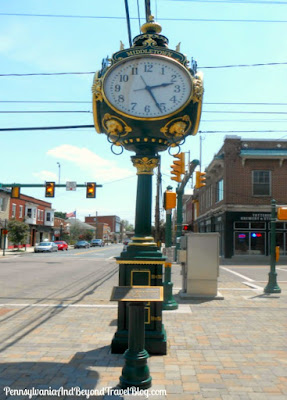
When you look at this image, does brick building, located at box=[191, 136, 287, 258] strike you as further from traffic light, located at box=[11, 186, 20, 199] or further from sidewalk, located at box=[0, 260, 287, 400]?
sidewalk, located at box=[0, 260, 287, 400]

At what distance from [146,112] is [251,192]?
2452 cm

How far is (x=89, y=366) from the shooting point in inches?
178

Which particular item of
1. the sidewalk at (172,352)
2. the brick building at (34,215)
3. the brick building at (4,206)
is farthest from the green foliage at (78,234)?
the sidewalk at (172,352)

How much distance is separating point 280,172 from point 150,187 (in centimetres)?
2503

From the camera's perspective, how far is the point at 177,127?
5133 mm

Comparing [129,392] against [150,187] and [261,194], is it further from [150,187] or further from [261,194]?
[261,194]

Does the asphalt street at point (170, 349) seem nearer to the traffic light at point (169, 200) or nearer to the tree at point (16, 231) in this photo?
the traffic light at point (169, 200)

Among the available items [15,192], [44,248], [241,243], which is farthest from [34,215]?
[241,243]

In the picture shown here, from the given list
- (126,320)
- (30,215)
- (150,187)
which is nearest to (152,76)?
(150,187)

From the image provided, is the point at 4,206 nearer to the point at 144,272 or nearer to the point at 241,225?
the point at 241,225

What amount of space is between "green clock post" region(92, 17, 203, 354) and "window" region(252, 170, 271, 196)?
24257 mm

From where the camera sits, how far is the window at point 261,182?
2820cm

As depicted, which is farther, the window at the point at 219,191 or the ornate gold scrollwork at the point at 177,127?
the window at the point at 219,191

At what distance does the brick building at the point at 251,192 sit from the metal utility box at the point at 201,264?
18523 millimetres
